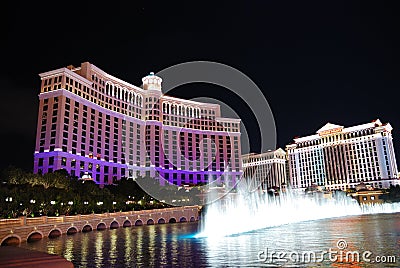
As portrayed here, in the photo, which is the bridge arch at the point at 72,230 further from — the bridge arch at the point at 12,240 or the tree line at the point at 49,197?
the bridge arch at the point at 12,240

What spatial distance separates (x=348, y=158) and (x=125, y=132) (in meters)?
101

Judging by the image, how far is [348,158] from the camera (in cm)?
15025

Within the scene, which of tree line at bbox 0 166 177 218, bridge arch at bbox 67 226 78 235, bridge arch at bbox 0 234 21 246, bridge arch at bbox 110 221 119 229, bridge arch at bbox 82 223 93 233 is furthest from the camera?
bridge arch at bbox 110 221 119 229

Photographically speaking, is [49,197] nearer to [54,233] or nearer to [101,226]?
[54,233]

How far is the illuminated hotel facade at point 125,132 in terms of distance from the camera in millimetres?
101938

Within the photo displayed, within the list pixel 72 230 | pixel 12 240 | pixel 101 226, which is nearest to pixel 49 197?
pixel 72 230

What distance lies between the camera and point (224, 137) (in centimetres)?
16325

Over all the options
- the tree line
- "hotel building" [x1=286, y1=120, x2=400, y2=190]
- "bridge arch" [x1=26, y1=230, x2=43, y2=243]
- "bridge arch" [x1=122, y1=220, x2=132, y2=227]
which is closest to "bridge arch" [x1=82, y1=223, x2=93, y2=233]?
the tree line

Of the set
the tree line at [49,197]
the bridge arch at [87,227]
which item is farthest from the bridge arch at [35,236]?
the bridge arch at [87,227]

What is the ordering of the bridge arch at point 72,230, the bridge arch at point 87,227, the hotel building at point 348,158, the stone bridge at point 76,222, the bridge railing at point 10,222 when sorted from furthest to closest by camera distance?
the hotel building at point 348,158 → the bridge arch at point 87,227 → the bridge arch at point 72,230 → the stone bridge at point 76,222 → the bridge railing at point 10,222

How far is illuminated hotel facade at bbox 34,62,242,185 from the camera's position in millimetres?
101938

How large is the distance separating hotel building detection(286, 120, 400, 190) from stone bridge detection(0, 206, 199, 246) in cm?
9493

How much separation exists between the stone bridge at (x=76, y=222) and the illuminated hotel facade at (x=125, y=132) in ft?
136

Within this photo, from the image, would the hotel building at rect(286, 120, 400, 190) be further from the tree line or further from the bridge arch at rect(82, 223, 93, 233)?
the bridge arch at rect(82, 223, 93, 233)
